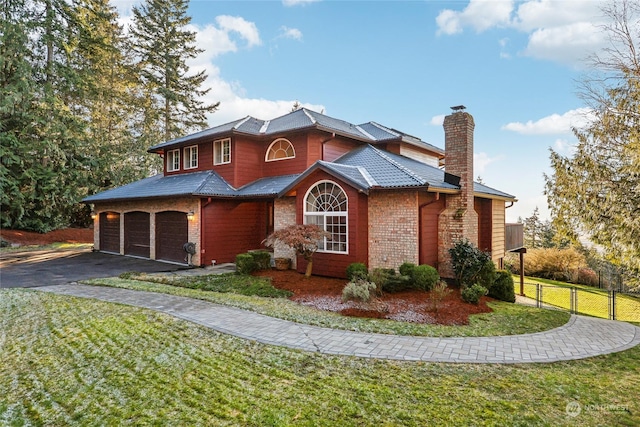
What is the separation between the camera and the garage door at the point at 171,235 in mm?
14588

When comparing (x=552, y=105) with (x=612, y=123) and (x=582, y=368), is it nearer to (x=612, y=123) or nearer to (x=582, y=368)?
(x=612, y=123)

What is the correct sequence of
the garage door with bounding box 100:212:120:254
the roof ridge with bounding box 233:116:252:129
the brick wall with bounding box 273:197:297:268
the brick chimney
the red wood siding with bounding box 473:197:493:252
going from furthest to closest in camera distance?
the garage door with bounding box 100:212:120:254
the roof ridge with bounding box 233:116:252:129
the red wood siding with bounding box 473:197:493:252
the brick wall with bounding box 273:197:297:268
the brick chimney

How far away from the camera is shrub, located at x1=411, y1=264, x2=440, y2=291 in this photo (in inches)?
355

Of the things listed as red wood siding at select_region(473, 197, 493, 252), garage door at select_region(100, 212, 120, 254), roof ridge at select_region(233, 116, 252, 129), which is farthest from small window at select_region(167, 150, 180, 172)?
red wood siding at select_region(473, 197, 493, 252)

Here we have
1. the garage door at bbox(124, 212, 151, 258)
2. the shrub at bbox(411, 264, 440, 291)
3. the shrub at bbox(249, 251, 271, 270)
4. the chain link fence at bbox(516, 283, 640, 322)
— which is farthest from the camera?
the garage door at bbox(124, 212, 151, 258)

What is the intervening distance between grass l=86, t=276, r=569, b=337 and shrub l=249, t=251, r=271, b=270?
3.14 meters

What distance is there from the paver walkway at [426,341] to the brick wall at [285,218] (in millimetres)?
5565

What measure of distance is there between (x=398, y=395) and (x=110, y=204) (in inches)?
777

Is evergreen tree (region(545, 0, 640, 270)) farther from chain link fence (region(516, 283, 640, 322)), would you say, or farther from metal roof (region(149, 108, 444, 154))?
metal roof (region(149, 108, 444, 154))

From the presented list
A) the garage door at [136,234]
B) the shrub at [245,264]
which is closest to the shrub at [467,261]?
the shrub at [245,264]

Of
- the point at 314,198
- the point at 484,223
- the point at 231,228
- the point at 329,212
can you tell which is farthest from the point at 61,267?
the point at 484,223

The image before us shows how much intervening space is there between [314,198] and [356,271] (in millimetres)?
3135

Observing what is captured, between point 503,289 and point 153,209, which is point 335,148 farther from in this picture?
point 153,209

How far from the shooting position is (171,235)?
15102mm
